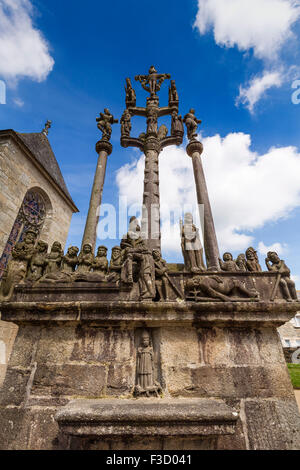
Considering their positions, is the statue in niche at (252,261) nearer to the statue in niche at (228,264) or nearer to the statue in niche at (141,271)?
the statue in niche at (228,264)

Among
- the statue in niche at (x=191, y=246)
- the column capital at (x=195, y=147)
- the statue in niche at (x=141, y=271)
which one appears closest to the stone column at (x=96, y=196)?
the statue in niche at (x=191, y=246)

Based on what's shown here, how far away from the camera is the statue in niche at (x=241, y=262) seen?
422 cm

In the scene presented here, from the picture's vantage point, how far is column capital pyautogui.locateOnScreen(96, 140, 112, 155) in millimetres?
8328

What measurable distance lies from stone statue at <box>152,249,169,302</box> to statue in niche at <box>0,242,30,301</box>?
6.94 feet

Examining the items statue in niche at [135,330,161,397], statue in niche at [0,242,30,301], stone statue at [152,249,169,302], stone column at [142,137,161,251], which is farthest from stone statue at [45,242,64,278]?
stone column at [142,137,161,251]

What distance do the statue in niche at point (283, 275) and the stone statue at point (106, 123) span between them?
7055mm

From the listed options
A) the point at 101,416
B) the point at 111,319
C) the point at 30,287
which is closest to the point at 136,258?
the point at 111,319

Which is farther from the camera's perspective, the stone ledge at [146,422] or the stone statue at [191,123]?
the stone statue at [191,123]

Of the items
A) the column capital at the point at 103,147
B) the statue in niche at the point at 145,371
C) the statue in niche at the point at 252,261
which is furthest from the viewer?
the column capital at the point at 103,147

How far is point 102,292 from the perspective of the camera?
3336mm

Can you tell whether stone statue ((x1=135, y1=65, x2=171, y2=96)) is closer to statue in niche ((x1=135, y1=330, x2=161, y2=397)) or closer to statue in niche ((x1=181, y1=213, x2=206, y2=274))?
statue in niche ((x1=181, y1=213, x2=206, y2=274))

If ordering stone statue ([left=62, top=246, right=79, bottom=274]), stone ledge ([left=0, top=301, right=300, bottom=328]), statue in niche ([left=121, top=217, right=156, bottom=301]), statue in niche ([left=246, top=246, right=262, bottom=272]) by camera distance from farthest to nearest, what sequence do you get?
1. statue in niche ([left=246, top=246, right=262, bottom=272])
2. stone statue ([left=62, top=246, right=79, bottom=274])
3. statue in niche ([left=121, top=217, right=156, bottom=301])
4. stone ledge ([left=0, top=301, right=300, bottom=328])
